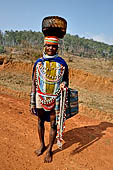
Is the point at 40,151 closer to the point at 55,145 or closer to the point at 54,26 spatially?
the point at 55,145

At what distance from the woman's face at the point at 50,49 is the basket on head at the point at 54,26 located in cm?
20

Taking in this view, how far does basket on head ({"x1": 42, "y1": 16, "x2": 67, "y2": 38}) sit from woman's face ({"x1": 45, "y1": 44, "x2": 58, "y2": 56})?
0.20 metres

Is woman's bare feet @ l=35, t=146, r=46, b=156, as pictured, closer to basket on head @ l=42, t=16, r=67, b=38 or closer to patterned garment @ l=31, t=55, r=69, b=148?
patterned garment @ l=31, t=55, r=69, b=148

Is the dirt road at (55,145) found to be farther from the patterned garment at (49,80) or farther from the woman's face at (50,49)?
the woman's face at (50,49)

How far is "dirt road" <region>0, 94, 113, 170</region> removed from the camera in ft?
8.96

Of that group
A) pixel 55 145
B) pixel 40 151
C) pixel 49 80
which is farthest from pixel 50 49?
pixel 55 145

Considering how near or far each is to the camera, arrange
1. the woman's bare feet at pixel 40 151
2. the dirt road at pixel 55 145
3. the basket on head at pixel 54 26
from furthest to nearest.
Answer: the woman's bare feet at pixel 40 151 < the dirt road at pixel 55 145 < the basket on head at pixel 54 26

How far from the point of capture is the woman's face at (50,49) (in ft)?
8.17

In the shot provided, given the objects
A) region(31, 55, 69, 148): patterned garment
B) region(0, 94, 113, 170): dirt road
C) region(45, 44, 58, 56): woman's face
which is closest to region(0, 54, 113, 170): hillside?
region(0, 94, 113, 170): dirt road

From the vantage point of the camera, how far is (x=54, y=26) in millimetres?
2465

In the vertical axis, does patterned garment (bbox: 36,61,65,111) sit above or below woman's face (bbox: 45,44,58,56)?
below

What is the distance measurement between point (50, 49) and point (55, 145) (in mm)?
1842

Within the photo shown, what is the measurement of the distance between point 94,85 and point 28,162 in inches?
419

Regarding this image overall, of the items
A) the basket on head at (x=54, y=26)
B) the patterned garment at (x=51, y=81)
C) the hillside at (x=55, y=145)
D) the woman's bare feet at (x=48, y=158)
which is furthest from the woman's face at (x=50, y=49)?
the hillside at (x=55, y=145)
